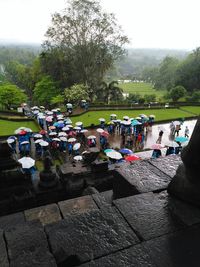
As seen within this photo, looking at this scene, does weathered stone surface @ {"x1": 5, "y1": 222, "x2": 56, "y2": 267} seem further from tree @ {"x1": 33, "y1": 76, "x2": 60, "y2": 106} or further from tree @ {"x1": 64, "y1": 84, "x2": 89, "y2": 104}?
tree @ {"x1": 33, "y1": 76, "x2": 60, "y2": 106}

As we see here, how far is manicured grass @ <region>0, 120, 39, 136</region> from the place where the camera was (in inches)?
679

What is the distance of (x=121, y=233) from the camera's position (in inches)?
79.7

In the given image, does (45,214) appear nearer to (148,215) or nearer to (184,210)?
(148,215)

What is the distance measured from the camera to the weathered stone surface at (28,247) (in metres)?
1.68

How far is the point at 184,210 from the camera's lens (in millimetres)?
2195

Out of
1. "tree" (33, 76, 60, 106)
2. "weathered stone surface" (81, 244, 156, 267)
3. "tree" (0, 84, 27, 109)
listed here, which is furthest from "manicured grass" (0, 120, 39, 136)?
"weathered stone surface" (81, 244, 156, 267)

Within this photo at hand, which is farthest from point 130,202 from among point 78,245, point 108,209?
point 78,245

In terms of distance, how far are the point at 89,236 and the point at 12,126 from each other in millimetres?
18010

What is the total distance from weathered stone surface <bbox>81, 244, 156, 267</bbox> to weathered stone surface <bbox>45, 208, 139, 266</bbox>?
0.05m

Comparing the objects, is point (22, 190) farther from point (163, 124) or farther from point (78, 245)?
point (163, 124)

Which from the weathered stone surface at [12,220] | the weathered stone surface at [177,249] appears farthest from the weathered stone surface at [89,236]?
the weathered stone surface at [12,220]

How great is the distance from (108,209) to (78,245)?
20.7 inches

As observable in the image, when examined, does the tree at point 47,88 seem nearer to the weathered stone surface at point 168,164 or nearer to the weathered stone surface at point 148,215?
the weathered stone surface at point 168,164

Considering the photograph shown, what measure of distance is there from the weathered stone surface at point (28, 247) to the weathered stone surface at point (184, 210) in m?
1.16
